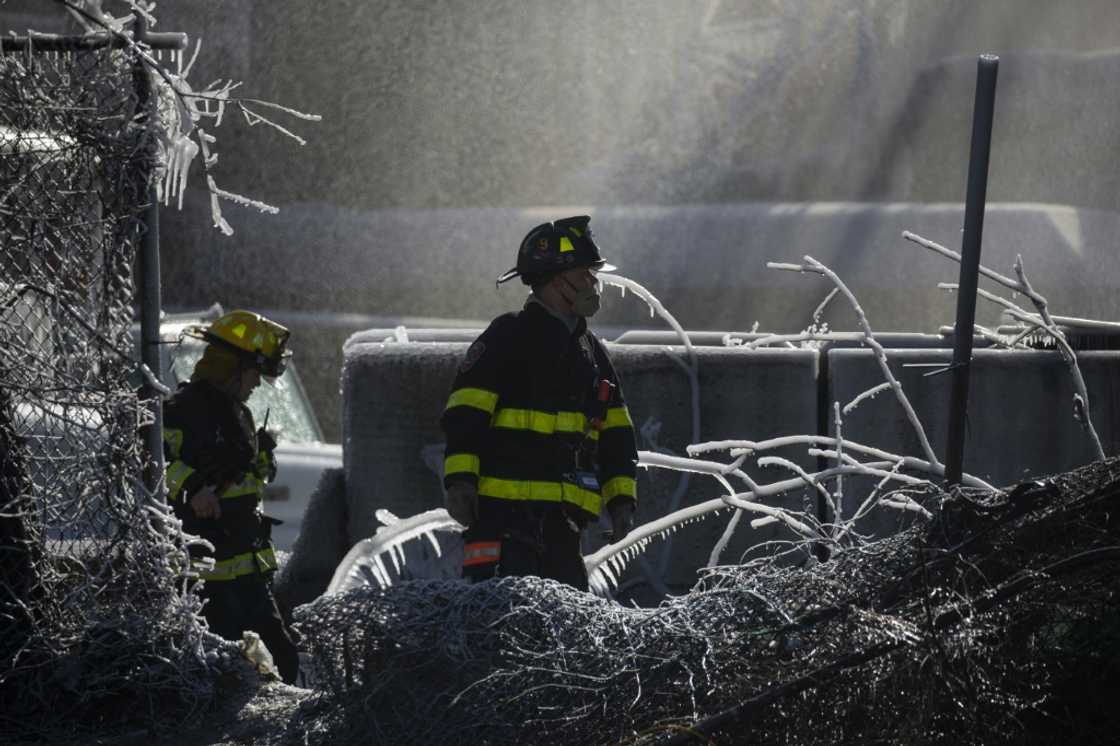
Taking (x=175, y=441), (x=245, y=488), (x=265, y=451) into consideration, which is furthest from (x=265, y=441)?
(x=175, y=441)

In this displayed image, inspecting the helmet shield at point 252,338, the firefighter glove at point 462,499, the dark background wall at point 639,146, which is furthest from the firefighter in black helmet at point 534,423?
the dark background wall at point 639,146

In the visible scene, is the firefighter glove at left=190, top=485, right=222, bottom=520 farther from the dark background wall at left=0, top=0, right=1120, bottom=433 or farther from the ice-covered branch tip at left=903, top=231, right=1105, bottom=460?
the dark background wall at left=0, top=0, right=1120, bottom=433

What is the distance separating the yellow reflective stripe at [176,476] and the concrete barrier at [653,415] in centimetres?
97

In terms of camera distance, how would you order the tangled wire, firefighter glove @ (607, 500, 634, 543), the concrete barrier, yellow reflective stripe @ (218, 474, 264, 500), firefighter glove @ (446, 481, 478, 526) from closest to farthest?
the tangled wire, firefighter glove @ (446, 481, 478, 526), firefighter glove @ (607, 500, 634, 543), yellow reflective stripe @ (218, 474, 264, 500), the concrete barrier

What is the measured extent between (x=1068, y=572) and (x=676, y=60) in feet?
54.6

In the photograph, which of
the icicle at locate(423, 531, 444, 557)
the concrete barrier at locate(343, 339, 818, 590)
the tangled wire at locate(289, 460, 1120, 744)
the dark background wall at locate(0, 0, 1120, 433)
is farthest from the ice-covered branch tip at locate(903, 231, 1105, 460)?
the dark background wall at locate(0, 0, 1120, 433)

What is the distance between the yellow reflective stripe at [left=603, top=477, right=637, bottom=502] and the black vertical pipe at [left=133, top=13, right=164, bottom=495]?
1.33 metres

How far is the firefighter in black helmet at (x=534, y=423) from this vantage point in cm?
424

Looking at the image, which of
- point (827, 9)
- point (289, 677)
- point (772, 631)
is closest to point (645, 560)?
point (289, 677)

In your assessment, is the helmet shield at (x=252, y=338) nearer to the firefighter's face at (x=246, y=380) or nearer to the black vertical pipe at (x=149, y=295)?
the firefighter's face at (x=246, y=380)

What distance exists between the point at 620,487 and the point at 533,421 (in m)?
0.39

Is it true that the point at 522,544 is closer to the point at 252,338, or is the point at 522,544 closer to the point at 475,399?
the point at 475,399

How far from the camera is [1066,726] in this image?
9.53 feet

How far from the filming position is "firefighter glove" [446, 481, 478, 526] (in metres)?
4.16
